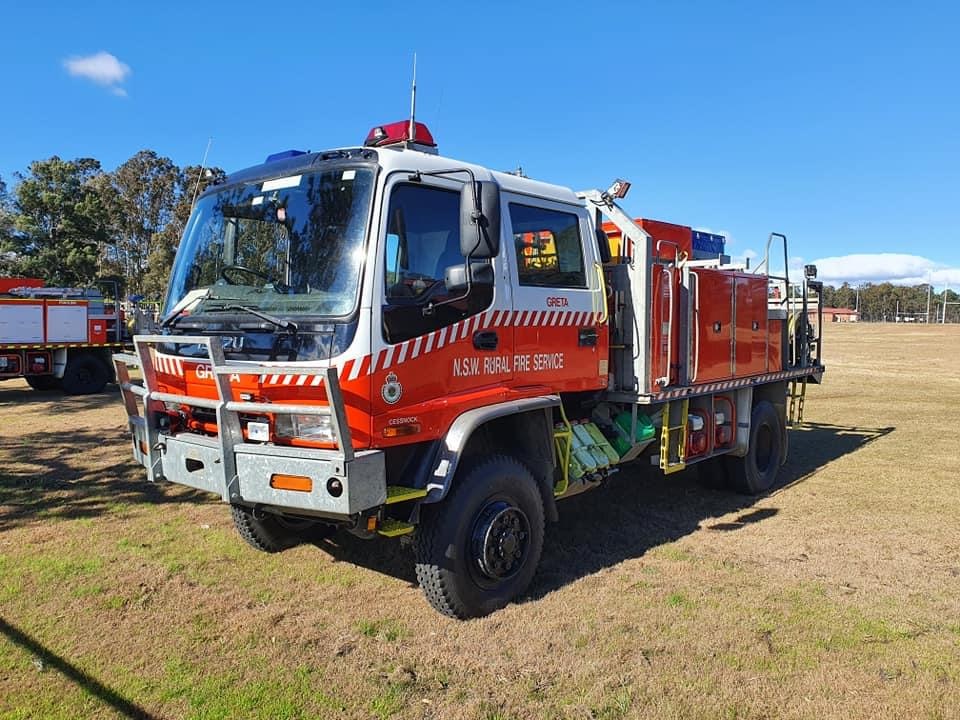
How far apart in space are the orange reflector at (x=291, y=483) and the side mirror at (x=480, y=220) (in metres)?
1.42

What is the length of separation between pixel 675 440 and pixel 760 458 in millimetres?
2045

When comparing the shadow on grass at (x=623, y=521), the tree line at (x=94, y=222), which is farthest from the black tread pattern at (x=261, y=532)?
the tree line at (x=94, y=222)

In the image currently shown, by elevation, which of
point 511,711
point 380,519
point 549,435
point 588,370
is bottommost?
point 511,711

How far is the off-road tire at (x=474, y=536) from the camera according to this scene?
391 cm

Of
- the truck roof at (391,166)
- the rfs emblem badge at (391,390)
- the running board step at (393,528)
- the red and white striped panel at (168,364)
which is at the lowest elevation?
the running board step at (393,528)

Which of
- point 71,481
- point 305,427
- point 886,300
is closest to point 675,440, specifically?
point 305,427

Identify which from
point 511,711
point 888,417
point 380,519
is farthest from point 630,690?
point 888,417

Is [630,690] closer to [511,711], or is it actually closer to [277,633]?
[511,711]

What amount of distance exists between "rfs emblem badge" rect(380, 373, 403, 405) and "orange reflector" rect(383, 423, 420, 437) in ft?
0.43

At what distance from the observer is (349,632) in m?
3.92

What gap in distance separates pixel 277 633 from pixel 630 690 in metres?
1.94

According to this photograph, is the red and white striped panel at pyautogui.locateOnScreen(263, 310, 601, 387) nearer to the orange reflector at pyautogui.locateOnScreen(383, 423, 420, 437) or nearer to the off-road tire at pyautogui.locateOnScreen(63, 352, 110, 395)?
the orange reflector at pyautogui.locateOnScreen(383, 423, 420, 437)

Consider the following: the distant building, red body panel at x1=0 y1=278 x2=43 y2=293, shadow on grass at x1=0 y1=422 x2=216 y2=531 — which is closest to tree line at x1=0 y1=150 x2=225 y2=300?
red body panel at x1=0 y1=278 x2=43 y2=293

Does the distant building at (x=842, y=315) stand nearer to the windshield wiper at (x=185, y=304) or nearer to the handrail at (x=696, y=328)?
the handrail at (x=696, y=328)
